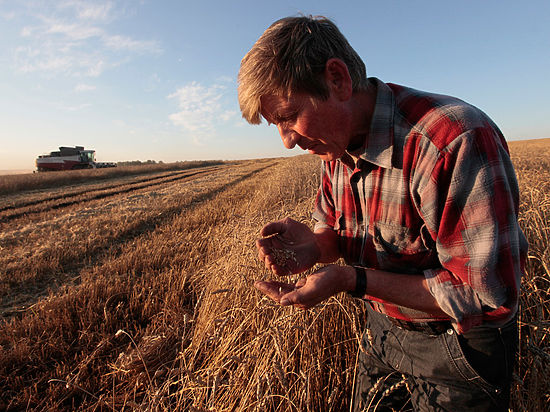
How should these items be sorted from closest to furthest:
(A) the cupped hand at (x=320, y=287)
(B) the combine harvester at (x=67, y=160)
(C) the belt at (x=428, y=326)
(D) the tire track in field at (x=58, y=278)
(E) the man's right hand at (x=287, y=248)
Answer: (A) the cupped hand at (x=320, y=287), (C) the belt at (x=428, y=326), (E) the man's right hand at (x=287, y=248), (D) the tire track in field at (x=58, y=278), (B) the combine harvester at (x=67, y=160)

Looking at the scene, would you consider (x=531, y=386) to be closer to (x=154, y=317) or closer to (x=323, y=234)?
(x=323, y=234)

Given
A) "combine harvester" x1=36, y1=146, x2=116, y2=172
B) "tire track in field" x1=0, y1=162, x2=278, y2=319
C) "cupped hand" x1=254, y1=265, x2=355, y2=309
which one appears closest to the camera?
"cupped hand" x1=254, y1=265, x2=355, y2=309

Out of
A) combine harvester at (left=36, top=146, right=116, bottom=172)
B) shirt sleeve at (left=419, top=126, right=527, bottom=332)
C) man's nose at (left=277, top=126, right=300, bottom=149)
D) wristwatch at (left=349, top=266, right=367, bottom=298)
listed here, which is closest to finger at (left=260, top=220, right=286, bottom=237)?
man's nose at (left=277, top=126, right=300, bottom=149)

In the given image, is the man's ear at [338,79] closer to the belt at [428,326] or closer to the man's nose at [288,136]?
the man's nose at [288,136]

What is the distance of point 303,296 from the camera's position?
1190 millimetres

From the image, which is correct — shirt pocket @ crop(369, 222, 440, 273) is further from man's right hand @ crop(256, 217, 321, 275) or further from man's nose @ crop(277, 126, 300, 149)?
man's nose @ crop(277, 126, 300, 149)

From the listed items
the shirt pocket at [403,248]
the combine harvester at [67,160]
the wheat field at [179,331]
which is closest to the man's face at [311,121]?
the shirt pocket at [403,248]

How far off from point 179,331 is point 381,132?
8.64ft

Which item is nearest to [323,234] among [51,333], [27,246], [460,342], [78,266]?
[460,342]

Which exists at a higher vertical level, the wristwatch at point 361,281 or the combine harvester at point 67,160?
the combine harvester at point 67,160

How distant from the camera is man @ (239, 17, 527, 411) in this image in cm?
99

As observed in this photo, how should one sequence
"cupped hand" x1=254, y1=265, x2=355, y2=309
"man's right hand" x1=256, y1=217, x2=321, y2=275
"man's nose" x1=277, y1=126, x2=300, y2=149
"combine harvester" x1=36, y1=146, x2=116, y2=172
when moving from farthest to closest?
"combine harvester" x1=36, y1=146, x2=116, y2=172, "man's right hand" x1=256, y1=217, x2=321, y2=275, "man's nose" x1=277, y1=126, x2=300, y2=149, "cupped hand" x1=254, y1=265, x2=355, y2=309

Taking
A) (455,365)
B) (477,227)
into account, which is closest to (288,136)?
(477,227)

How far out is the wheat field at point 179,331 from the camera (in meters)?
1.70
